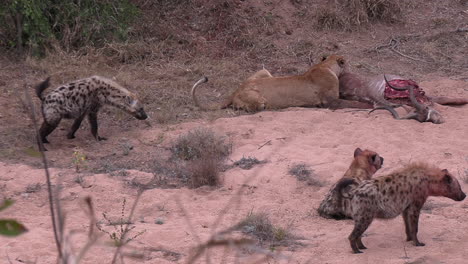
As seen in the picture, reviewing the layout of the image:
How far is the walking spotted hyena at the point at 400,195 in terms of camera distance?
6.05m

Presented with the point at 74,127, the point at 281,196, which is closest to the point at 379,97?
the point at 281,196

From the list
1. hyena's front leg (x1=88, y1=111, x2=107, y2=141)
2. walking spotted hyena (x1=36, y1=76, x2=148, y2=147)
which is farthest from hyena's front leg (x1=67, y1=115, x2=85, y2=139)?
hyena's front leg (x1=88, y1=111, x2=107, y2=141)

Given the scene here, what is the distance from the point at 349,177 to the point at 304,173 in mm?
1437

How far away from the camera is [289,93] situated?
11.4 m

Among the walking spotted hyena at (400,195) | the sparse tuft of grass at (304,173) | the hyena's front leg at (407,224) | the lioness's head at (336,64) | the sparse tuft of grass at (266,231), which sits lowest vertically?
the sparse tuft of grass at (304,173)

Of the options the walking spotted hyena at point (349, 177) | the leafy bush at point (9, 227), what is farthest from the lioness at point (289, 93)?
the leafy bush at point (9, 227)

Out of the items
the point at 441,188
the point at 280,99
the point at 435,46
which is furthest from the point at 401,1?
the point at 441,188

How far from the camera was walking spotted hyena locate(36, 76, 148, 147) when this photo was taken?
32.0 ft

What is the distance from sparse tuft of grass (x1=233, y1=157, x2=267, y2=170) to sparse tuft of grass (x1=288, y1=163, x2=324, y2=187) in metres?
0.43

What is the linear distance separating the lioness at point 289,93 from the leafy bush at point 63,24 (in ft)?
9.56

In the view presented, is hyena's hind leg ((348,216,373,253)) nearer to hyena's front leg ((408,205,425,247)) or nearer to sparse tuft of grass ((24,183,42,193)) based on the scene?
hyena's front leg ((408,205,425,247))

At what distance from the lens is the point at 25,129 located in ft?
33.8

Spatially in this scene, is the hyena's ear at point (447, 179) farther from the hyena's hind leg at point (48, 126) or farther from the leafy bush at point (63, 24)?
the leafy bush at point (63, 24)

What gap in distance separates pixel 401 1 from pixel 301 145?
734cm
